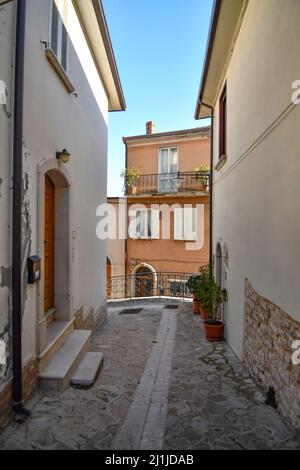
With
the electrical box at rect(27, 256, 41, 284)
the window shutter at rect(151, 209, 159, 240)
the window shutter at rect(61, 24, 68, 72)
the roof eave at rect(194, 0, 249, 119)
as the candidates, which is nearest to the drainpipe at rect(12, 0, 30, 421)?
the electrical box at rect(27, 256, 41, 284)

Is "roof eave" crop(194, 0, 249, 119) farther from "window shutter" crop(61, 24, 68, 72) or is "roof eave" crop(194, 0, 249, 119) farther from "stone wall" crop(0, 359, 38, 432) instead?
"stone wall" crop(0, 359, 38, 432)

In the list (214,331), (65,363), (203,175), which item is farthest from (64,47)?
(203,175)

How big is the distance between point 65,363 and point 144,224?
1207 cm

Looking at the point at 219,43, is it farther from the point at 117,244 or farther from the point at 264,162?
the point at 117,244

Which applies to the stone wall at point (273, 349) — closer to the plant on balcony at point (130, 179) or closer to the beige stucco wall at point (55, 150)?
the beige stucco wall at point (55, 150)

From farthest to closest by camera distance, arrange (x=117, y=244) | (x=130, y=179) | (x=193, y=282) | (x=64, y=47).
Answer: (x=117, y=244), (x=130, y=179), (x=193, y=282), (x=64, y=47)

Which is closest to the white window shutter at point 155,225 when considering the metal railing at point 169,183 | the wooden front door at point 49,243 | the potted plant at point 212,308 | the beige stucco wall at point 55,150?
the metal railing at point 169,183

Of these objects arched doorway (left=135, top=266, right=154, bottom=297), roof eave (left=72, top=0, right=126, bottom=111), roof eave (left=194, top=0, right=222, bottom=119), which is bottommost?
arched doorway (left=135, top=266, right=154, bottom=297)

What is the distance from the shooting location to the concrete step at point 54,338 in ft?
12.1

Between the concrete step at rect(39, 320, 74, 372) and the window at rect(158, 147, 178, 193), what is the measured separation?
11.6 m

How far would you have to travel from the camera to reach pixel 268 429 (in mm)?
2953

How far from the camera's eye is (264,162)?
12.9 feet

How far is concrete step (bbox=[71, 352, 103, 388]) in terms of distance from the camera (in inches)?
148

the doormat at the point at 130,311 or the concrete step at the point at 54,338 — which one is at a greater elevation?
the concrete step at the point at 54,338
